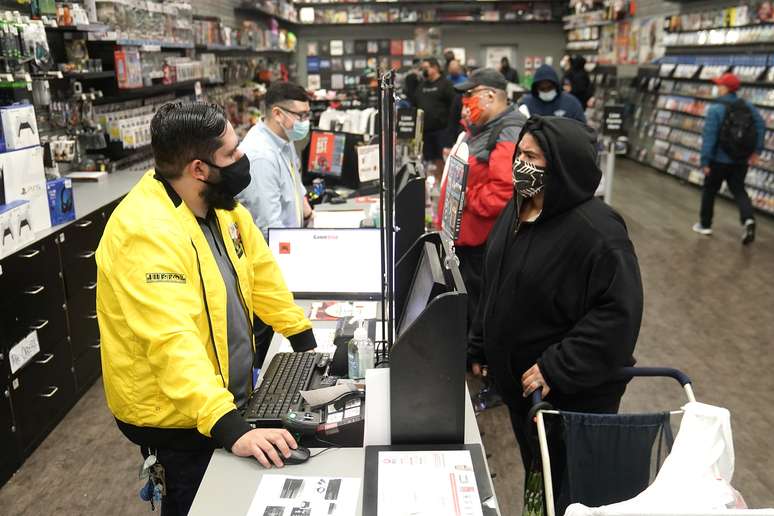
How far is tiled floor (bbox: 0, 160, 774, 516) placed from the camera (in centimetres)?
300

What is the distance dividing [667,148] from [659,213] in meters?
3.21

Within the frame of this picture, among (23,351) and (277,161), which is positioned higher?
(277,161)

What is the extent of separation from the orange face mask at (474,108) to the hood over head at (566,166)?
1645 millimetres

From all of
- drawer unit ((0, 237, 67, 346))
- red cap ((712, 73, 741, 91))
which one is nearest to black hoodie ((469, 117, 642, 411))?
drawer unit ((0, 237, 67, 346))

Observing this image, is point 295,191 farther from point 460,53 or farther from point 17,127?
point 460,53

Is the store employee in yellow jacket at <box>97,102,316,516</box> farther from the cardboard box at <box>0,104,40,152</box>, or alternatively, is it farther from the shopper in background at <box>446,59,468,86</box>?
the shopper in background at <box>446,59,468,86</box>

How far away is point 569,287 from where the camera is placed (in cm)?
205

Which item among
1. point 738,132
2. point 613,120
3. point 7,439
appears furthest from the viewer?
A: point 613,120

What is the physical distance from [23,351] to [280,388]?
187 centimetres

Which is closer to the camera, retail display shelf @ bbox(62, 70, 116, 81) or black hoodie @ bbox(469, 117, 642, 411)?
black hoodie @ bbox(469, 117, 642, 411)

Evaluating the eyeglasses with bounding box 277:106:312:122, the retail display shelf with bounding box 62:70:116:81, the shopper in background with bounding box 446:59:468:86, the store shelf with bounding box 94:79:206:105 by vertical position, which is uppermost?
the shopper in background with bounding box 446:59:468:86

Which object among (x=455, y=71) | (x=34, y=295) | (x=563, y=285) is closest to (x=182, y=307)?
(x=563, y=285)

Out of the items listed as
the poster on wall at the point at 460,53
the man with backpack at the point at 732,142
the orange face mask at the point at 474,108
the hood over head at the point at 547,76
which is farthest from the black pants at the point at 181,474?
the poster on wall at the point at 460,53

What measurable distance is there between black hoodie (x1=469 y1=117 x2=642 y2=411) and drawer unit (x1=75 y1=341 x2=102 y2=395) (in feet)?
9.05
